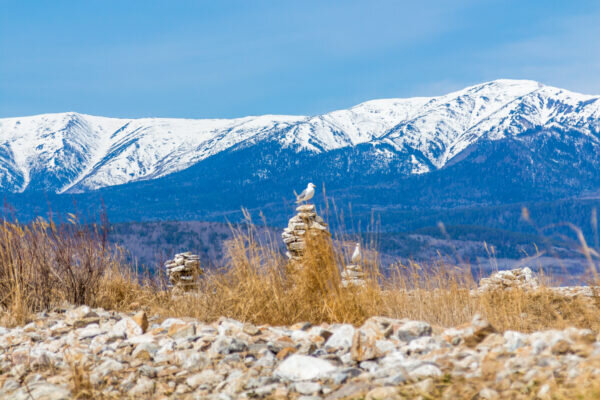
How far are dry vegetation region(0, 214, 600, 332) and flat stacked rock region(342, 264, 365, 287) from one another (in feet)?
0.36

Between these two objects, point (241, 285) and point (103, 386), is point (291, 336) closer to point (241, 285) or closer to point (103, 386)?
point (103, 386)

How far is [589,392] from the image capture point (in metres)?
2.88

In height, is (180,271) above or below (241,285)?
below

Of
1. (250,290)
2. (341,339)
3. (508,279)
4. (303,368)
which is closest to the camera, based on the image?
(303,368)

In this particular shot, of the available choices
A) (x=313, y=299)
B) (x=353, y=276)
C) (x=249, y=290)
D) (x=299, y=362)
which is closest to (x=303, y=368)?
(x=299, y=362)

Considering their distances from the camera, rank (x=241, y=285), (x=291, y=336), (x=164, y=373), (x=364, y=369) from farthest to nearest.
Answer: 1. (x=241, y=285)
2. (x=291, y=336)
3. (x=164, y=373)
4. (x=364, y=369)

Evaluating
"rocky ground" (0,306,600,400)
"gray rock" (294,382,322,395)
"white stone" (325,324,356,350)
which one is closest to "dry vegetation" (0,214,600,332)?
"rocky ground" (0,306,600,400)

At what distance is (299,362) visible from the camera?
3.73 m

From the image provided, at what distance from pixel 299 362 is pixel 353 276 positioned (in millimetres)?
2592

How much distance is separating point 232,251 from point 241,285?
1.90 ft

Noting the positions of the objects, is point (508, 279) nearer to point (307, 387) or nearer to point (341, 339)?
point (341, 339)

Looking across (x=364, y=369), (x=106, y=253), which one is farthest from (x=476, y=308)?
(x=106, y=253)

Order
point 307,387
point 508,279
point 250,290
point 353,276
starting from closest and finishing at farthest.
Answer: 1. point 307,387
2. point 250,290
3. point 353,276
4. point 508,279

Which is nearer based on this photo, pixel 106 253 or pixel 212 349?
pixel 212 349
